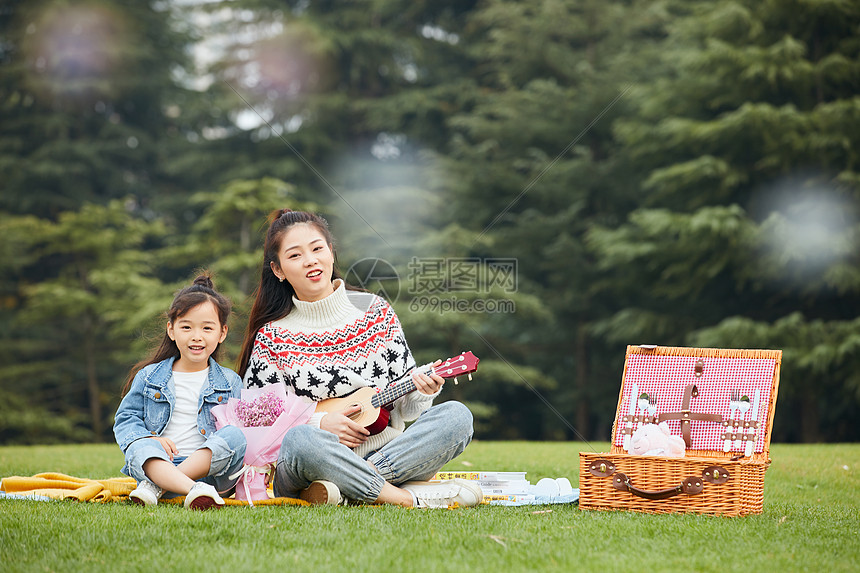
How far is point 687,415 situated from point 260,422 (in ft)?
6.01

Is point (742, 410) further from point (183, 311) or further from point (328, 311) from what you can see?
point (183, 311)

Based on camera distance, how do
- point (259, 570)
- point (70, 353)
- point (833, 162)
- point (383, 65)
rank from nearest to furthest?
point (259, 570), point (833, 162), point (70, 353), point (383, 65)

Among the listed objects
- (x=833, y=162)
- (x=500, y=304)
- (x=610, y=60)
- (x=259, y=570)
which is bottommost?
(x=259, y=570)

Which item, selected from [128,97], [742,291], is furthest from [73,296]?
[742,291]

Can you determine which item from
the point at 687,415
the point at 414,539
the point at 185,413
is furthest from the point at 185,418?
the point at 687,415

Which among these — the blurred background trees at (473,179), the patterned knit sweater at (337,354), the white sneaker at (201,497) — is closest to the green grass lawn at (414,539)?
the white sneaker at (201,497)

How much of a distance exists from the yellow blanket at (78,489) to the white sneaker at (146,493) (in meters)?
0.06

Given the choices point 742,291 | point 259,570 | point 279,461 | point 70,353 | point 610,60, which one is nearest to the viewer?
point 259,570

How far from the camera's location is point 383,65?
14.8 m

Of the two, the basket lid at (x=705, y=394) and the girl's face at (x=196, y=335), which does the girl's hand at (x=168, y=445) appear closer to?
the girl's face at (x=196, y=335)

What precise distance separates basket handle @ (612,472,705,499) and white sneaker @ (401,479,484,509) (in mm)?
599

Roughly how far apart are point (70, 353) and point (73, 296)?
187 cm

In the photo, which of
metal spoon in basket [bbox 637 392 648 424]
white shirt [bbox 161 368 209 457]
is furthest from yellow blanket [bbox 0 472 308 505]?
metal spoon in basket [bbox 637 392 648 424]

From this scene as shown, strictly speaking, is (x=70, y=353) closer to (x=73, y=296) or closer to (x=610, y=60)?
(x=73, y=296)
